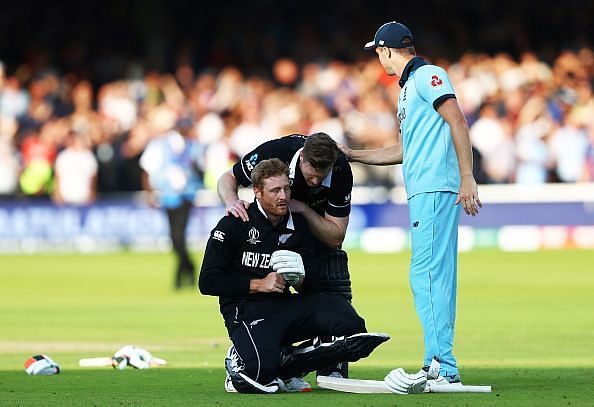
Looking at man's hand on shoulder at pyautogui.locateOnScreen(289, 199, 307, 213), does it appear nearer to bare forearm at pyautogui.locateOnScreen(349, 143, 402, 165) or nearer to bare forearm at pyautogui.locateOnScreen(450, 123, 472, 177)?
bare forearm at pyautogui.locateOnScreen(349, 143, 402, 165)

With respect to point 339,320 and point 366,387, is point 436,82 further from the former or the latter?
point 366,387

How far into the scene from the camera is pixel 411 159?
30.6ft

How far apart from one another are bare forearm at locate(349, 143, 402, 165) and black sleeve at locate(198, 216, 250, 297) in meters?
1.05

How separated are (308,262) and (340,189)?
57 centimetres

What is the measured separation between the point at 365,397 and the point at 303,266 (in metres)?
1.04

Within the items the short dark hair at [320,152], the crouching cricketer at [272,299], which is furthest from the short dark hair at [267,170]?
the short dark hair at [320,152]

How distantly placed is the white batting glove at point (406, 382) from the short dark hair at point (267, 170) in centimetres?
148

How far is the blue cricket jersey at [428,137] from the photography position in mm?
9148

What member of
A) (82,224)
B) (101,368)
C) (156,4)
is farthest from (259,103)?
(101,368)

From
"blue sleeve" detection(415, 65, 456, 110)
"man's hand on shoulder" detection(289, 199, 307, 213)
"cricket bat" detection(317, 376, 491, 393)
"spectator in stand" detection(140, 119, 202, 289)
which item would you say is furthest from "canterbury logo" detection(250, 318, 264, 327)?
"spectator in stand" detection(140, 119, 202, 289)

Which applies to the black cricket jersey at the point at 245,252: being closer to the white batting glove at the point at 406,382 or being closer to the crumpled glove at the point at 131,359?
the white batting glove at the point at 406,382

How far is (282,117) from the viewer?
2795cm

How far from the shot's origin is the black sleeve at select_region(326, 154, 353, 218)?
391 inches

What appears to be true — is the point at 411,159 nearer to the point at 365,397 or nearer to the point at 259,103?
the point at 365,397
